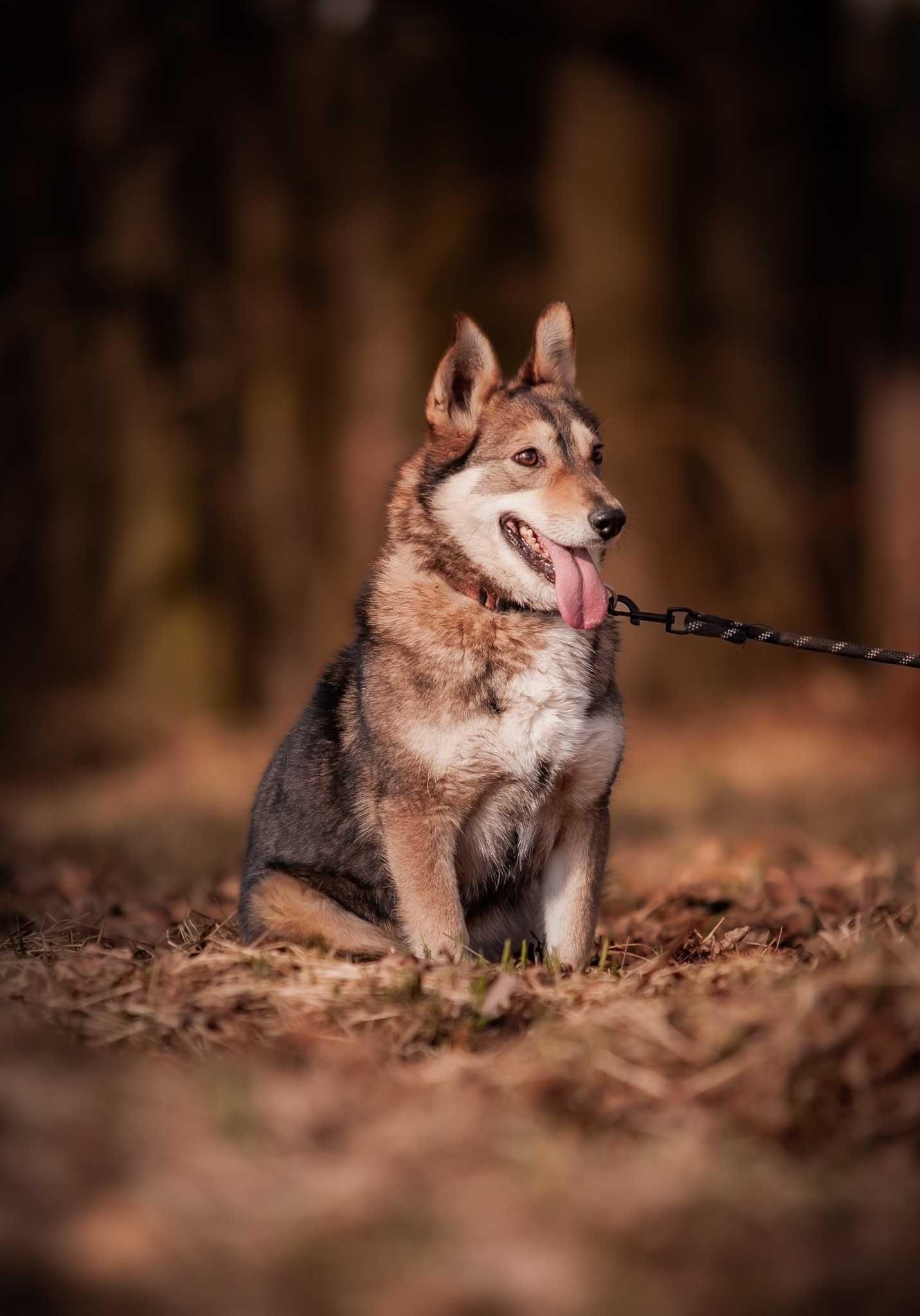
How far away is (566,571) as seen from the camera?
4.50m

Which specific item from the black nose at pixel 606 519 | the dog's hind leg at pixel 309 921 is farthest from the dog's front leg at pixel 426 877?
the black nose at pixel 606 519

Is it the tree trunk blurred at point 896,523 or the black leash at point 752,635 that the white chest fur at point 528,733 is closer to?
the black leash at point 752,635

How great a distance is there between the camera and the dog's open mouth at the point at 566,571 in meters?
4.47

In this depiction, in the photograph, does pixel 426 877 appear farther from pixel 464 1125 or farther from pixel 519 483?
pixel 464 1125

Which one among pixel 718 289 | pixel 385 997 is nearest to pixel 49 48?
pixel 718 289

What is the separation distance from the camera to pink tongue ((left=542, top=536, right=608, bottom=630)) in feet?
14.7

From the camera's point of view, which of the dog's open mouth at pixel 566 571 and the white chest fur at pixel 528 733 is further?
the dog's open mouth at pixel 566 571

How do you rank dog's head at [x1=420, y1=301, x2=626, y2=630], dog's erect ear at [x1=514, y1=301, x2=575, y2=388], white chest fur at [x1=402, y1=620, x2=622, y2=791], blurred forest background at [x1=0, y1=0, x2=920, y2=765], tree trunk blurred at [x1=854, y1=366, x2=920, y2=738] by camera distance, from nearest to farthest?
white chest fur at [x1=402, y1=620, x2=622, y2=791], dog's head at [x1=420, y1=301, x2=626, y2=630], dog's erect ear at [x1=514, y1=301, x2=575, y2=388], tree trunk blurred at [x1=854, y1=366, x2=920, y2=738], blurred forest background at [x1=0, y1=0, x2=920, y2=765]

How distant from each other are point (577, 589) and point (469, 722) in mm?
555

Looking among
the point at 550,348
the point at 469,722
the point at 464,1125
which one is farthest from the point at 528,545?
the point at 464,1125

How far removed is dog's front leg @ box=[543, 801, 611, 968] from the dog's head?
61 cm

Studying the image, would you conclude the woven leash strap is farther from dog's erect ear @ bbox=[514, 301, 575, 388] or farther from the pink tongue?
dog's erect ear @ bbox=[514, 301, 575, 388]

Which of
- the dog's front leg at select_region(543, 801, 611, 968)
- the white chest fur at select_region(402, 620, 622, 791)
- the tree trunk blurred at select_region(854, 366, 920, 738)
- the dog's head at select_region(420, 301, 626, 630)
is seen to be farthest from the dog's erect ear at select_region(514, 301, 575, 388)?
the tree trunk blurred at select_region(854, 366, 920, 738)

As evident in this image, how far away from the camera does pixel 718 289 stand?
41.0ft
